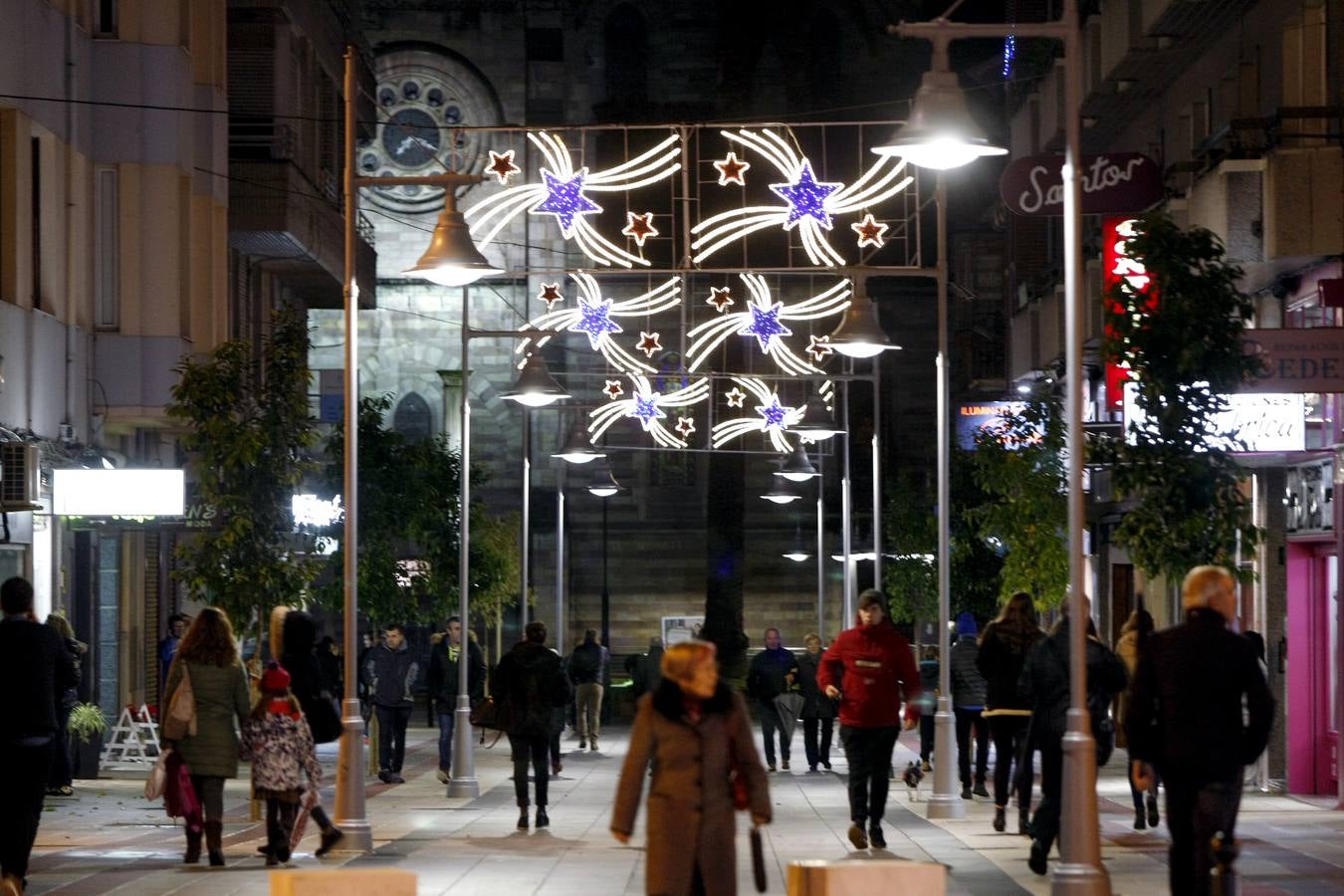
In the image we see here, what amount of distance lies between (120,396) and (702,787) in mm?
19974

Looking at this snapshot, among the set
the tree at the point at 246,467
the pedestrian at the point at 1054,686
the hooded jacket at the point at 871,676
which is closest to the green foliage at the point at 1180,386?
the pedestrian at the point at 1054,686

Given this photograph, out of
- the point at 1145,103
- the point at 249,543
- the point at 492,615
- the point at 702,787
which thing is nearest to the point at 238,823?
the point at 249,543

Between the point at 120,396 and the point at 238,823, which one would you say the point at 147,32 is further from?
the point at 238,823

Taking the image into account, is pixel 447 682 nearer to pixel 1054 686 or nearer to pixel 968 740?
pixel 968 740

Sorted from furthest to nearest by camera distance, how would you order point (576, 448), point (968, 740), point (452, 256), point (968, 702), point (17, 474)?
point (576, 448)
point (968, 740)
point (968, 702)
point (17, 474)
point (452, 256)

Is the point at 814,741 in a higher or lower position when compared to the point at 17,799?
lower

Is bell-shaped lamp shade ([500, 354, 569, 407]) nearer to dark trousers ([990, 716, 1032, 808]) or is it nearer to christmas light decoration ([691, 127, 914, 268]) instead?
christmas light decoration ([691, 127, 914, 268])

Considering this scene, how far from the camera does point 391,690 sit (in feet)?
93.7

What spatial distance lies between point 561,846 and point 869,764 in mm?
2864

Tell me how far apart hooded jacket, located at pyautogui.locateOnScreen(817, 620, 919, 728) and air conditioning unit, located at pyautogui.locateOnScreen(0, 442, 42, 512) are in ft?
32.9

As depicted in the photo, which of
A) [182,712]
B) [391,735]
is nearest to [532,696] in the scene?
[182,712]

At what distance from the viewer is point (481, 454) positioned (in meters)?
67.9

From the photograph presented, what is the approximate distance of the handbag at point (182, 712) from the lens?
16094mm

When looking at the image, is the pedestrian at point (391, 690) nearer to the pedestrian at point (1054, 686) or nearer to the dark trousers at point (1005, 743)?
the dark trousers at point (1005, 743)
